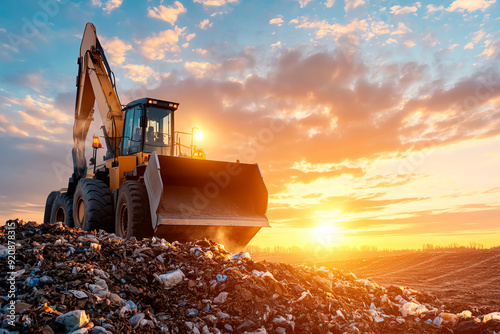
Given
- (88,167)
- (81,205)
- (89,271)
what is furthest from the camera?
(88,167)

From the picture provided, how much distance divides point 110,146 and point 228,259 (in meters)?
5.81

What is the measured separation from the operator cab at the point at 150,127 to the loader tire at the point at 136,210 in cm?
146

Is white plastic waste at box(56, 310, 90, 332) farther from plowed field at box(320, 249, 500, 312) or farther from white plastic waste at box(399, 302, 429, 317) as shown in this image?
plowed field at box(320, 249, 500, 312)

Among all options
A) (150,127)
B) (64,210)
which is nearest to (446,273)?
(150,127)

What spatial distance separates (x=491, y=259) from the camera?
10.8 m

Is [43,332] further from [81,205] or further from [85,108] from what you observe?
[85,108]

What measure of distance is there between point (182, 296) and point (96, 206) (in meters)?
4.86

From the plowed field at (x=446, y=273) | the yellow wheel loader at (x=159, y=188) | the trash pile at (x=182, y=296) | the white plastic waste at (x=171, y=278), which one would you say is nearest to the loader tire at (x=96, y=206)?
the yellow wheel loader at (x=159, y=188)

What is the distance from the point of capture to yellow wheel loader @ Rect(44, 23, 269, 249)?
7266mm

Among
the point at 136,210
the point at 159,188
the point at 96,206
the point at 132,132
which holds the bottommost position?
the point at 136,210

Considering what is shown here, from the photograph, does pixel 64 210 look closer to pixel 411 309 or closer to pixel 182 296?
pixel 182 296

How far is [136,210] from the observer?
7395 millimetres

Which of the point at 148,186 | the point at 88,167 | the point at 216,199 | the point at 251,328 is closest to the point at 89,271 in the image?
the point at 251,328

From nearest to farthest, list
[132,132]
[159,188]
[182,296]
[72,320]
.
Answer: [72,320] → [182,296] → [159,188] → [132,132]
